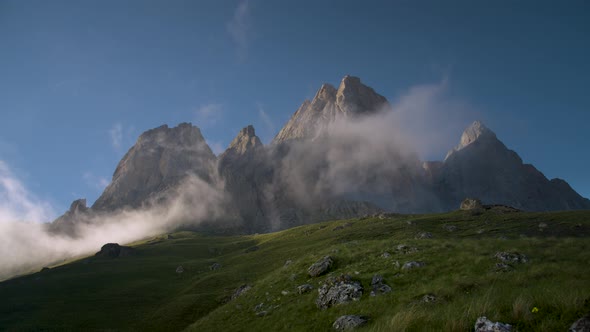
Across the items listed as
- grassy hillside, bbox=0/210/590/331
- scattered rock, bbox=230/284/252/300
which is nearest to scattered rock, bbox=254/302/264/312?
grassy hillside, bbox=0/210/590/331

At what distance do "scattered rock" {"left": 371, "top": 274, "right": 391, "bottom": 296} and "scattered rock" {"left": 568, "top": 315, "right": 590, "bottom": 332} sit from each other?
614 inches

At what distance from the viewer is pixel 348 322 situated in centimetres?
1811

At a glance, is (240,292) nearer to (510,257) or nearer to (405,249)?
(405,249)

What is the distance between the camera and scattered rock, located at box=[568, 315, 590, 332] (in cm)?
823

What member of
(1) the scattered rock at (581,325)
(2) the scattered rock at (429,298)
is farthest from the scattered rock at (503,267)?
(1) the scattered rock at (581,325)

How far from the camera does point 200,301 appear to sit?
46.4 m

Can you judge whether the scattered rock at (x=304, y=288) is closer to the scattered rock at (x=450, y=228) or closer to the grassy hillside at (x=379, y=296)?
the grassy hillside at (x=379, y=296)

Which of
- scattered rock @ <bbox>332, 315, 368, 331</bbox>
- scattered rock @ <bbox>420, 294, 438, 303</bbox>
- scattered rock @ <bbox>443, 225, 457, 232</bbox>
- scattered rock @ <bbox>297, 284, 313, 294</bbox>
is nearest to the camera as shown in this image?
scattered rock @ <bbox>332, 315, 368, 331</bbox>

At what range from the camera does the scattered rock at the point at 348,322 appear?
17.4 metres

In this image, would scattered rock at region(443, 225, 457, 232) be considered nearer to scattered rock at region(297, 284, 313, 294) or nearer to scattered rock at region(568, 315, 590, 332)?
scattered rock at region(297, 284, 313, 294)

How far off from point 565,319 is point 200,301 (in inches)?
1814

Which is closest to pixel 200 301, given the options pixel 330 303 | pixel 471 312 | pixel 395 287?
pixel 330 303

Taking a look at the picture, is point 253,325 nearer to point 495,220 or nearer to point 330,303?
point 330,303

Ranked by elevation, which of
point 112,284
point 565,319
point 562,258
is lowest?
point 562,258
